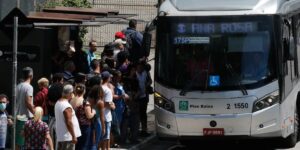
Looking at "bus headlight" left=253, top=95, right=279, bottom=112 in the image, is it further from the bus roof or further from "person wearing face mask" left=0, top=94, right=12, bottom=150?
"person wearing face mask" left=0, top=94, right=12, bottom=150

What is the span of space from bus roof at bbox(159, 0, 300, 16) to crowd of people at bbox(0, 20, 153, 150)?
1.16 meters

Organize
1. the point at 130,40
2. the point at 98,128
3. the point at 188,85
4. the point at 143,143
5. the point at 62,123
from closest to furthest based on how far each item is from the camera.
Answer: the point at 62,123
the point at 98,128
the point at 188,85
the point at 143,143
the point at 130,40

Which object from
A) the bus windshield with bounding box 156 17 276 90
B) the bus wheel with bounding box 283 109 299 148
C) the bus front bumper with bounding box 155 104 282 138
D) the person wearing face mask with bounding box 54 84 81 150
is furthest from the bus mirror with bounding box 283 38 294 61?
the person wearing face mask with bounding box 54 84 81 150

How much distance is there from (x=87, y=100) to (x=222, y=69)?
3.34m

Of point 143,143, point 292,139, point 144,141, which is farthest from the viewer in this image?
point 144,141

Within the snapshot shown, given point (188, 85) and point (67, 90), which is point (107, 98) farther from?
point (67, 90)

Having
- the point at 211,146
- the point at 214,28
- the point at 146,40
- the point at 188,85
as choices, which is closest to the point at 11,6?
the point at 211,146

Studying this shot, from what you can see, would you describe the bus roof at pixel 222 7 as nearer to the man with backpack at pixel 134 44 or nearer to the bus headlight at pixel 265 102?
the bus headlight at pixel 265 102

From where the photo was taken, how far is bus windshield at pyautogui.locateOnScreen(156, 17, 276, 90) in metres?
16.9

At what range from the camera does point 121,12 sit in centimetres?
3431

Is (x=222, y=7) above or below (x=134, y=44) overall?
above

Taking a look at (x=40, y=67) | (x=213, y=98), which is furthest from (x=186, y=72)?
(x=40, y=67)

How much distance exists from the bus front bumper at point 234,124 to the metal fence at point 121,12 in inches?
658

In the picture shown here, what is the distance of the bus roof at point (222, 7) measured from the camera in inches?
670
